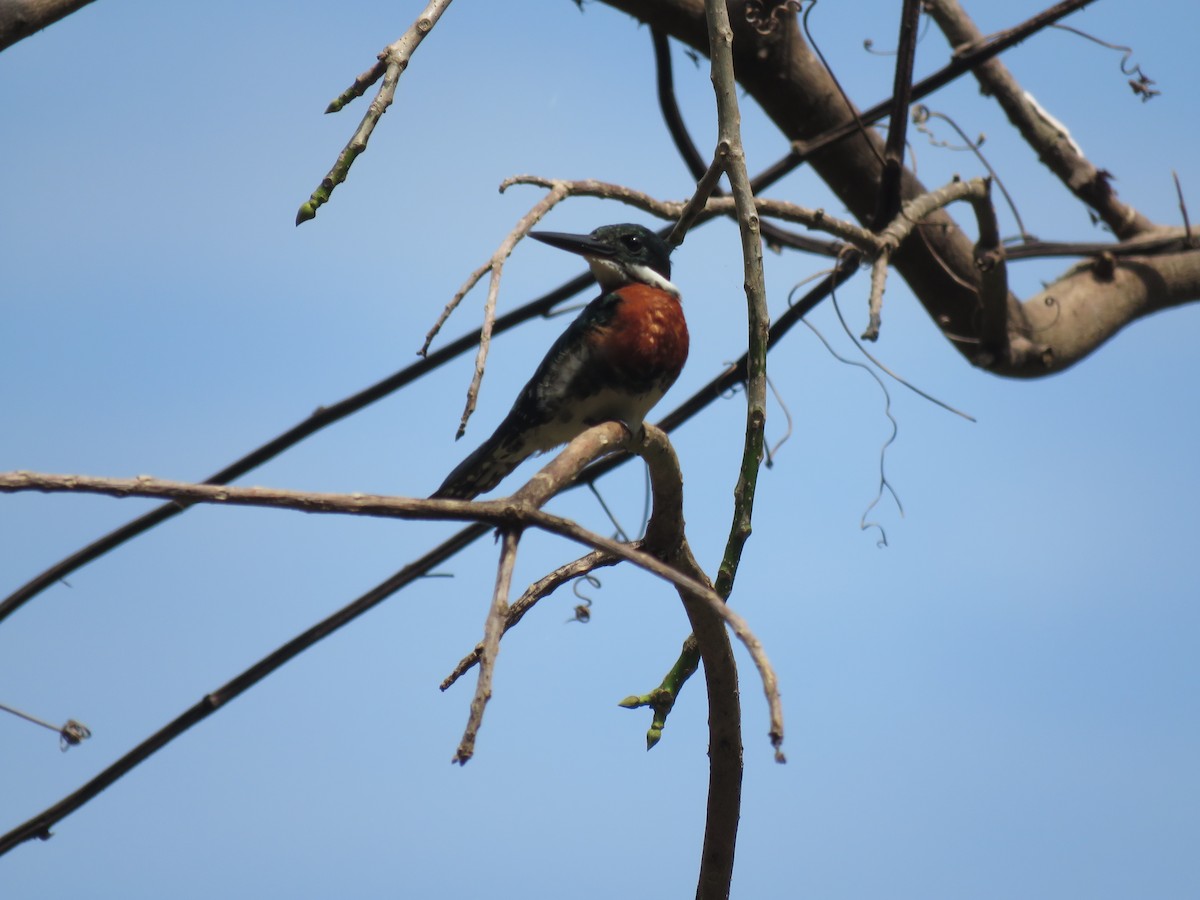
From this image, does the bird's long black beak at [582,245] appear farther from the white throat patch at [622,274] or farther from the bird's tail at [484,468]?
the bird's tail at [484,468]

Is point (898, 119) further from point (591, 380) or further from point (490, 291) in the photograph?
point (490, 291)

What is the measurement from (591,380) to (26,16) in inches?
67.0

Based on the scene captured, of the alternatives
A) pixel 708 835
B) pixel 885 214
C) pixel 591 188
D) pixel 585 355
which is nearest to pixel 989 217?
pixel 885 214

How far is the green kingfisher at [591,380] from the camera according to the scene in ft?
11.7

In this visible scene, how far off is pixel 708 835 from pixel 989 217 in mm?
2412

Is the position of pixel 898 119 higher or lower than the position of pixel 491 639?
higher

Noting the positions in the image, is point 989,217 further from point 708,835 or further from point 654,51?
point 708,835

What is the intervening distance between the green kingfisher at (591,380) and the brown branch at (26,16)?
4.54 feet

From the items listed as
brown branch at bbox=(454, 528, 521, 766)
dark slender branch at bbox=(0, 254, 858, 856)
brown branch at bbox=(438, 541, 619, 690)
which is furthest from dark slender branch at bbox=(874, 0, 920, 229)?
brown branch at bbox=(454, 528, 521, 766)

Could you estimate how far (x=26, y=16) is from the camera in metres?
2.43

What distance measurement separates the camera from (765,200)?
3326 millimetres

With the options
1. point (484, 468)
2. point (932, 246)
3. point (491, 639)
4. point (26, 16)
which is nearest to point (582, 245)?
point (484, 468)

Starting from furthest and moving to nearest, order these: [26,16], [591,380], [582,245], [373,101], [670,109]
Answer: [670,109], [582,245], [591,380], [26,16], [373,101]

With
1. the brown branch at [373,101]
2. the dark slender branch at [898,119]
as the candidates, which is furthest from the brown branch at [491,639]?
the dark slender branch at [898,119]
